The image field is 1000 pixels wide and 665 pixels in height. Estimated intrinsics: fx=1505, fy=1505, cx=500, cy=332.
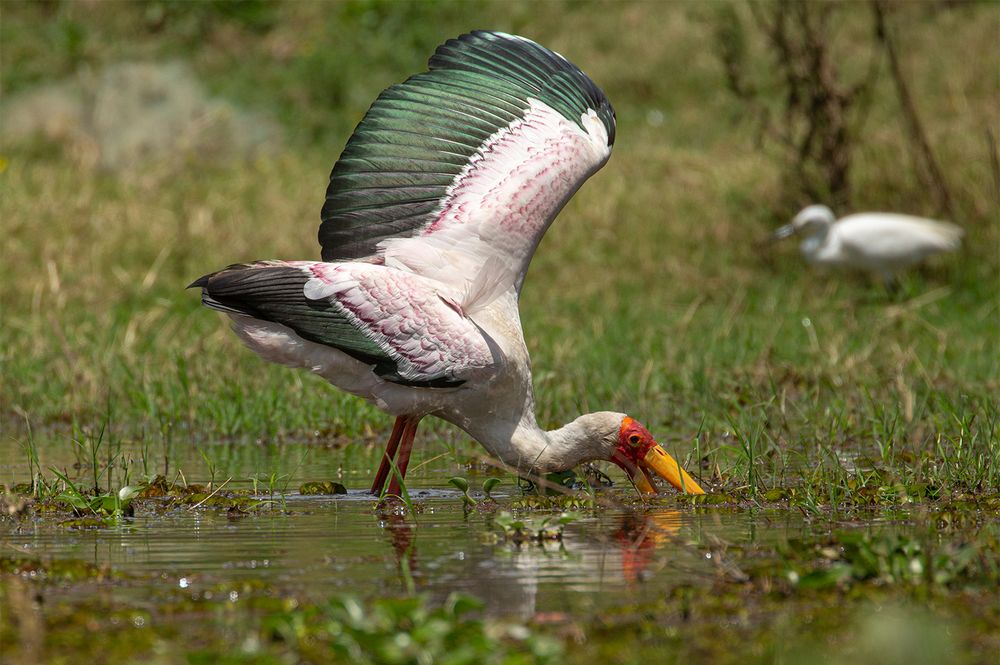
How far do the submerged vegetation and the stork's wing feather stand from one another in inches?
18.2

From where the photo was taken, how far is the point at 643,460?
17.1 feet

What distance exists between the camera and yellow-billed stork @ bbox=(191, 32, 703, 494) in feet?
16.7

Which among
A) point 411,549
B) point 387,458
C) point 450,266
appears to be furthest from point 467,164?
point 411,549

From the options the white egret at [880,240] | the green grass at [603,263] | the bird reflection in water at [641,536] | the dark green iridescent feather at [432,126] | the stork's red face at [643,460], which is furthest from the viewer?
the white egret at [880,240]

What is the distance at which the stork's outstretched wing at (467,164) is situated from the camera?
5609mm

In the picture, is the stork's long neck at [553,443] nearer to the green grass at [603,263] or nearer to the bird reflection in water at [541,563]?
the green grass at [603,263]

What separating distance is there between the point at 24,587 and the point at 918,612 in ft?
6.54

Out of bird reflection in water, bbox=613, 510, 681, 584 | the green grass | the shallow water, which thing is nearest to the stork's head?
the green grass

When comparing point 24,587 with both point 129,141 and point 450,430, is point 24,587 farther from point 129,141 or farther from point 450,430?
point 129,141

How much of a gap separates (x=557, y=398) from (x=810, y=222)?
3.82 meters

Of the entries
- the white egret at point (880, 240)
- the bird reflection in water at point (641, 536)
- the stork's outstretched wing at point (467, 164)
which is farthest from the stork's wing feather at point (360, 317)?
the white egret at point (880, 240)

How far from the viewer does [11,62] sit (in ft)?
51.7

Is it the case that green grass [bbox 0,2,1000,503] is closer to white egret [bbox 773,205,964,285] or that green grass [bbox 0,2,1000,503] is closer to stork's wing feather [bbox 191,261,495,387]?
white egret [bbox 773,205,964,285]

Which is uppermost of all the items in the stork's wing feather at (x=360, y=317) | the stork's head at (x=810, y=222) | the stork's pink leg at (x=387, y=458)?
the stork's head at (x=810, y=222)
